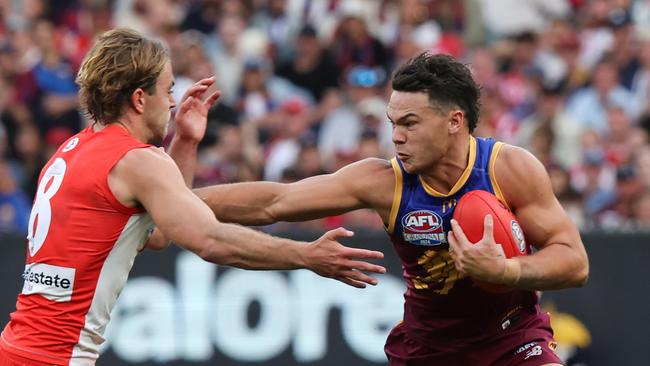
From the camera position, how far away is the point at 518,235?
6223 millimetres

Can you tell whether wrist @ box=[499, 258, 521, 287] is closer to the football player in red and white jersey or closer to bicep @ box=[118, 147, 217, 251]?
the football player in red and white jersey

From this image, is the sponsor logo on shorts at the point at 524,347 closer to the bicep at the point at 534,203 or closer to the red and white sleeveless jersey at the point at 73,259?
the bicep at the point at 534,203

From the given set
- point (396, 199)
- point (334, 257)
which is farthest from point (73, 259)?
point (396, 199)

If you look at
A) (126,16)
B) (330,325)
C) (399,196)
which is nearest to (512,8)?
(126,16)

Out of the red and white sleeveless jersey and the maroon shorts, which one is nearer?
the red and white sleeveless jersey

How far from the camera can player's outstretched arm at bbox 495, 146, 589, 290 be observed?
6312 millimetres

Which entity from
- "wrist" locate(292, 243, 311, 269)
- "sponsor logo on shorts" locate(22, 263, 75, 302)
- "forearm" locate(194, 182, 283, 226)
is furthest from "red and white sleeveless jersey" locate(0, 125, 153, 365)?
"forearm" locate(194, 182, 283, 226)

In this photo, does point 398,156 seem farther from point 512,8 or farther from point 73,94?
point 512,8

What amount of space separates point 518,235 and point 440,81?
0.94 meters

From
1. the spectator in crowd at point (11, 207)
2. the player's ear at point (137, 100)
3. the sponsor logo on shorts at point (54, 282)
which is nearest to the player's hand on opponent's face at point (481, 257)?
the player's ear at point (137, 100)

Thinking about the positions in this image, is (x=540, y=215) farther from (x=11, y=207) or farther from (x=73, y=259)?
(x=11, y=207)

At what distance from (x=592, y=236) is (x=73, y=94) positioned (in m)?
6.30

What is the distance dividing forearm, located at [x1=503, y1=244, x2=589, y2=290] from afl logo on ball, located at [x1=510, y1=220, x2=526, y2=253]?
3.0 inches

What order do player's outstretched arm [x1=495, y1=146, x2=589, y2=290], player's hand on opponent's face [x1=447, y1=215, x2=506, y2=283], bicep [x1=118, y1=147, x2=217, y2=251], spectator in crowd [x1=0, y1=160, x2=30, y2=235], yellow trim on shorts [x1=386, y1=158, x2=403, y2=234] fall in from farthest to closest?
spectator in crowd [x1=0, y1=160, x2=30, y2=235] < yellow trim on shorts [x1=386, y1=158, x2=403, y2=234] < player's outstretched arm [x1=495, y1=146, x2=589, y2=290] < player's hand on opponent's face [x1=447, y1=215, x2=506, y2=283] < bicep [x1=118, y1=147, x2=217, y2=251]
